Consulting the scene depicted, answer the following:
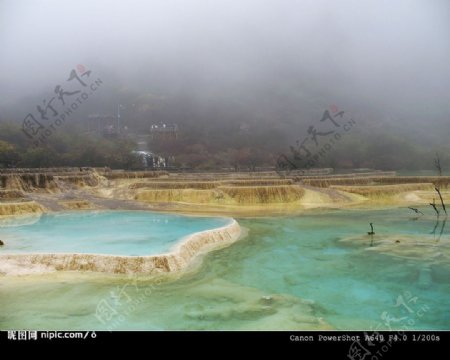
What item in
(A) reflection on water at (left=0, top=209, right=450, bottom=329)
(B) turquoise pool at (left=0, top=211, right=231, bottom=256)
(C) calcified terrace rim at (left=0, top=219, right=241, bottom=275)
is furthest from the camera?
(B) turquoise pool at (left=0, top=211, right=231, bottom=256)

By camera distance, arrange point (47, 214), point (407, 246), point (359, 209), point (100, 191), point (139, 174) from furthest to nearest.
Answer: point (139, 174) → point (100, 191) → point (359, 209) → point (47, 214) → point (407, 246)

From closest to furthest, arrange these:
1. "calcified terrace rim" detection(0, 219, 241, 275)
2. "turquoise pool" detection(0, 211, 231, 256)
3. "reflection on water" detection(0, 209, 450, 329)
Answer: "reflection on water" detection(0, 209, 450, 329)
"calcified terrace rim" detection(0, 219, 241, 275)
"turquoise pool" detection(0, 211, 231, 256)

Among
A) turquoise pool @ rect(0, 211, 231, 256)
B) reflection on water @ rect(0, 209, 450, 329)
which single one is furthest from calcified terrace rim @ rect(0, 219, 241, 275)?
turquoise pool @ rect(0, 211, 231, 256)

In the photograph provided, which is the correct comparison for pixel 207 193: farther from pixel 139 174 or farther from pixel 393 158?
pixel 393 158

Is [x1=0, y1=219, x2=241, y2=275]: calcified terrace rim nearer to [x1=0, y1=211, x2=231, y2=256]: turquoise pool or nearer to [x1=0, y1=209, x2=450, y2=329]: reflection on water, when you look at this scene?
[x1=0, y1=209, x2=450, y2=329]: reflection on water

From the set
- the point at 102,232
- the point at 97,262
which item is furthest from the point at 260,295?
the point at 102,232

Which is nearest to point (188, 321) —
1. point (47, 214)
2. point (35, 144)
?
point (47, 214)
